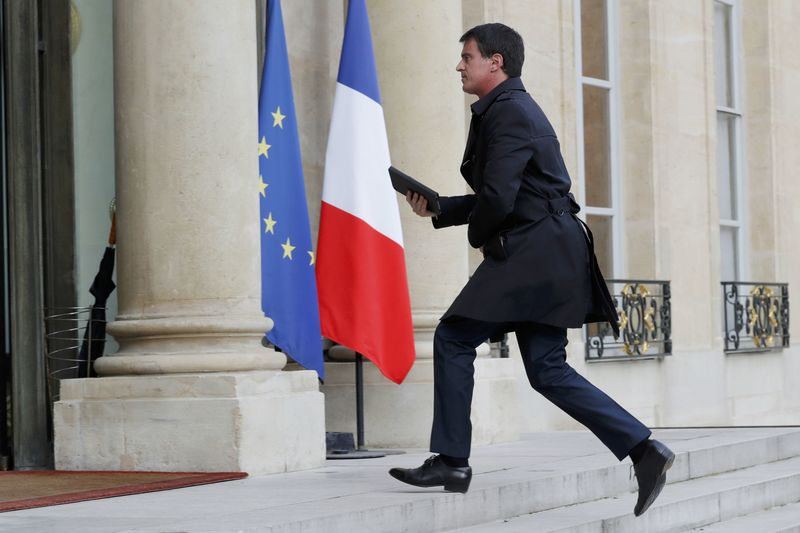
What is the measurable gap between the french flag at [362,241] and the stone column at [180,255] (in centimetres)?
94

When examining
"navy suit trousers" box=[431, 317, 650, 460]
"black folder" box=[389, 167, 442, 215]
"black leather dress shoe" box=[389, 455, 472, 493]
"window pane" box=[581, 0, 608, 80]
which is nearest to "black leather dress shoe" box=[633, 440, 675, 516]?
"navy suit trousers" box=[431, 317, 650, 460]

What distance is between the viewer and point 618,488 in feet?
22.9

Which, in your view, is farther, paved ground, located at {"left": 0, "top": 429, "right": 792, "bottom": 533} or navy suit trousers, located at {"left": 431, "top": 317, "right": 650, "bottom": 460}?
navy suit trousers, located at {"left": 431, "top": 317, "right": 650, "bottom": 460}

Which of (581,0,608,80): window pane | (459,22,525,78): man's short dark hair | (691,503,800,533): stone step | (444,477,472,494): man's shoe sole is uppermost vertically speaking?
(581,0,608,80): window pane

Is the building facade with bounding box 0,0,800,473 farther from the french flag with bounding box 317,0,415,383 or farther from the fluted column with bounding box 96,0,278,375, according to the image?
the french flag with bounding box 317,0,415,383

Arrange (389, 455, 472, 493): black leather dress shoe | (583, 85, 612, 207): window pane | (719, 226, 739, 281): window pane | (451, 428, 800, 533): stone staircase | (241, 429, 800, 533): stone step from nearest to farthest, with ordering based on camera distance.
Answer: (241, 429, 800, 533): stone step
(389, 455, 472, 493): black leather dress shoe
(451, 428, 800, 533): stone staircase
(583, 85, 612, 207): window pane
(719, 226, 739, 281): window pane

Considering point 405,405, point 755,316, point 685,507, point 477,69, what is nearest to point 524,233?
point 477,69

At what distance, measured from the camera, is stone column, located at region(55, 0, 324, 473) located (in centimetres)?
689

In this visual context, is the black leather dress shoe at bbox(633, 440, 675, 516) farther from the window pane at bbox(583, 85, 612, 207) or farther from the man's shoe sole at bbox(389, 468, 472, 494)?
the window pane at bbox(583, 85, 612, 207)

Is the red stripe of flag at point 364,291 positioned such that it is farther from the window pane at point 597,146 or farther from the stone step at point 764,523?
the window pane at point 597,146

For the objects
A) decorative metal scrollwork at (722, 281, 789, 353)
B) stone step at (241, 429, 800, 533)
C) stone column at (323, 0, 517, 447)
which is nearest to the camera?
stone step at (241, 429, 800, 533)

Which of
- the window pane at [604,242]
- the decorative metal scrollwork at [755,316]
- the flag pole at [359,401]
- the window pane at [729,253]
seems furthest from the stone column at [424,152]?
the window pane at [729,253]

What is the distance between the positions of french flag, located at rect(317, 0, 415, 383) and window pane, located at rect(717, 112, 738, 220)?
7221mm

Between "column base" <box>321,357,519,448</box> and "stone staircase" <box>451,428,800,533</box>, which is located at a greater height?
"column base" <box>321,357,519,448</box>
